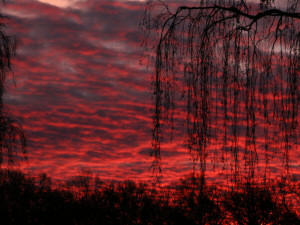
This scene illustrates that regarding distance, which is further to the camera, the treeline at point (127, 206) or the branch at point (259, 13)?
the treeline at point (127, 206)

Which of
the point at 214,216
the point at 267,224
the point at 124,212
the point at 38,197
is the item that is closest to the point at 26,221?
the point at 38,197

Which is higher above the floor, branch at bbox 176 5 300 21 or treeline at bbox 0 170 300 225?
branch at bbox 176 5 300 21

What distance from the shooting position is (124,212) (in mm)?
30859

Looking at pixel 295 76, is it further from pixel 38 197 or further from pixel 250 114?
pixel 38 197

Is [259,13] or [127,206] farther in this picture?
[127,206]

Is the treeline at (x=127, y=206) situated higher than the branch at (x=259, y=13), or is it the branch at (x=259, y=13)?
the branch at (x=259, y=13)

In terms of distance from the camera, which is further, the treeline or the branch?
the treeline

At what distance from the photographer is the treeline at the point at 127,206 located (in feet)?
80.0

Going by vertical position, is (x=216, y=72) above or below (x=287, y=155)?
above

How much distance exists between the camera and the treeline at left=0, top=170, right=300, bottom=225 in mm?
24375

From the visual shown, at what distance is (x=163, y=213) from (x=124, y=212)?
2911 millimetres

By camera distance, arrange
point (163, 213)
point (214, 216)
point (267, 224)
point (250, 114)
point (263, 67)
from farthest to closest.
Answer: point (163, 213), point (214, 216), point (267, 224), point (263, 67), point (250, 114)

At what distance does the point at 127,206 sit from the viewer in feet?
103

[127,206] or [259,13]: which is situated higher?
[259,13]
